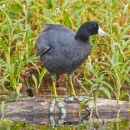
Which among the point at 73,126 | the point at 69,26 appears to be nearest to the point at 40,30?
the point at 69,26

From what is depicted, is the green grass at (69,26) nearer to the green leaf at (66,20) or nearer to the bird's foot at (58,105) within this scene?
the green leaf at (66,20)

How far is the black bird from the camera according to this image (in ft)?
25.8

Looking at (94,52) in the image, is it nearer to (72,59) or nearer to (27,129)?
(72,59)

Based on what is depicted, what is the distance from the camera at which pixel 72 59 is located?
309 inches

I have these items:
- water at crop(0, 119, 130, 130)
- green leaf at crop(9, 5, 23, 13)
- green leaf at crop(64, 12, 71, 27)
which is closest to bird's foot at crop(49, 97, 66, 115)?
water at crop(0, 119, 130, 130)

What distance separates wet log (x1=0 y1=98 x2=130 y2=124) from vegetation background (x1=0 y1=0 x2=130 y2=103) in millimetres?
188

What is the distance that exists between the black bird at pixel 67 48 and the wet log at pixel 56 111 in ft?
1.13

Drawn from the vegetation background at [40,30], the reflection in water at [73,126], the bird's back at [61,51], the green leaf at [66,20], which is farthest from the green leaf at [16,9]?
the reflection in water at [73,126]

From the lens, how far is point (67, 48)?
7.90 meters

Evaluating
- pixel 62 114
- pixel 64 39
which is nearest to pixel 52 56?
pixel 64 39

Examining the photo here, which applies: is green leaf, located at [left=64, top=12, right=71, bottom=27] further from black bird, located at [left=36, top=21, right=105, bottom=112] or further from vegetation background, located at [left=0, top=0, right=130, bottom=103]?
black bird, located at [left=36, top=21, right=105, bottom=112]

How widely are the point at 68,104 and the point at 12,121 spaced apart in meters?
0.76

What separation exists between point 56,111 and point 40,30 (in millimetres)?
2070

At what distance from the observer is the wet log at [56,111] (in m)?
7.59
